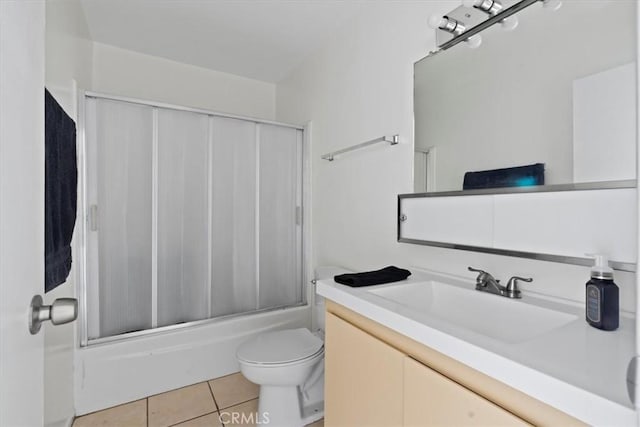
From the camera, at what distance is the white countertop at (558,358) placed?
518 millimetres

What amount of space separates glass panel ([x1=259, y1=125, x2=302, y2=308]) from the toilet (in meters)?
0.63

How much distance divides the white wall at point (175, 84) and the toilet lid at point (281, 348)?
6.58ft

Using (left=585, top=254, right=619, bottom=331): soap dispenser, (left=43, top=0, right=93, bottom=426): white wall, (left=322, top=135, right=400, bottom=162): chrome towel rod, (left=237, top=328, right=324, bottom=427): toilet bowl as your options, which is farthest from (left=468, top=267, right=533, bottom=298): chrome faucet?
(left=43, top=0, right=93, bottom=426): white wall

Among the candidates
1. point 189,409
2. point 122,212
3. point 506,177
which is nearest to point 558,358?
point 506,177

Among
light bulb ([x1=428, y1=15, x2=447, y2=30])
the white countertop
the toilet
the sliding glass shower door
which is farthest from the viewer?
the sliding glass shower door

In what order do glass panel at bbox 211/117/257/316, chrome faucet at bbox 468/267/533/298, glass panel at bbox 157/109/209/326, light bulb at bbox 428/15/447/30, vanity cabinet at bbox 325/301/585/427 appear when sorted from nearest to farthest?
vanity cabinet at bbox 325/301/585/427 → chrome faucet at bbox 468/267/533/298 → light bulb at bbox 428/15/447/30 → glass panel at bbox 157/109/209/326 → glass panel at bbox 211/117/257/316

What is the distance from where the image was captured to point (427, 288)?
51.1 inches

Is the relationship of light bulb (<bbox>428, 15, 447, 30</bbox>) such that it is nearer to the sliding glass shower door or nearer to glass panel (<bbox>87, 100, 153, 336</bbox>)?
the sliding glass shower door

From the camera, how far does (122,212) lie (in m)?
1.88

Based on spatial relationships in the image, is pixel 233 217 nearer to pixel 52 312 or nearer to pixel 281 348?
pixel 281 348

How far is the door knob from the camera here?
544 millimetres

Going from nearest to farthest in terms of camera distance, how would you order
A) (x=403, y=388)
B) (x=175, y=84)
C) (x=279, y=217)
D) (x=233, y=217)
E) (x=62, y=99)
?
(x=403, y=388), (x=62, y=99), (x=233, y=217), (x=279, y=217), (x=175, y=84)

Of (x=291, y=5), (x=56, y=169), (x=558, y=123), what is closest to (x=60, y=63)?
(x=56, y=169)

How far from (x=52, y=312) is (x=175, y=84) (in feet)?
8.58
